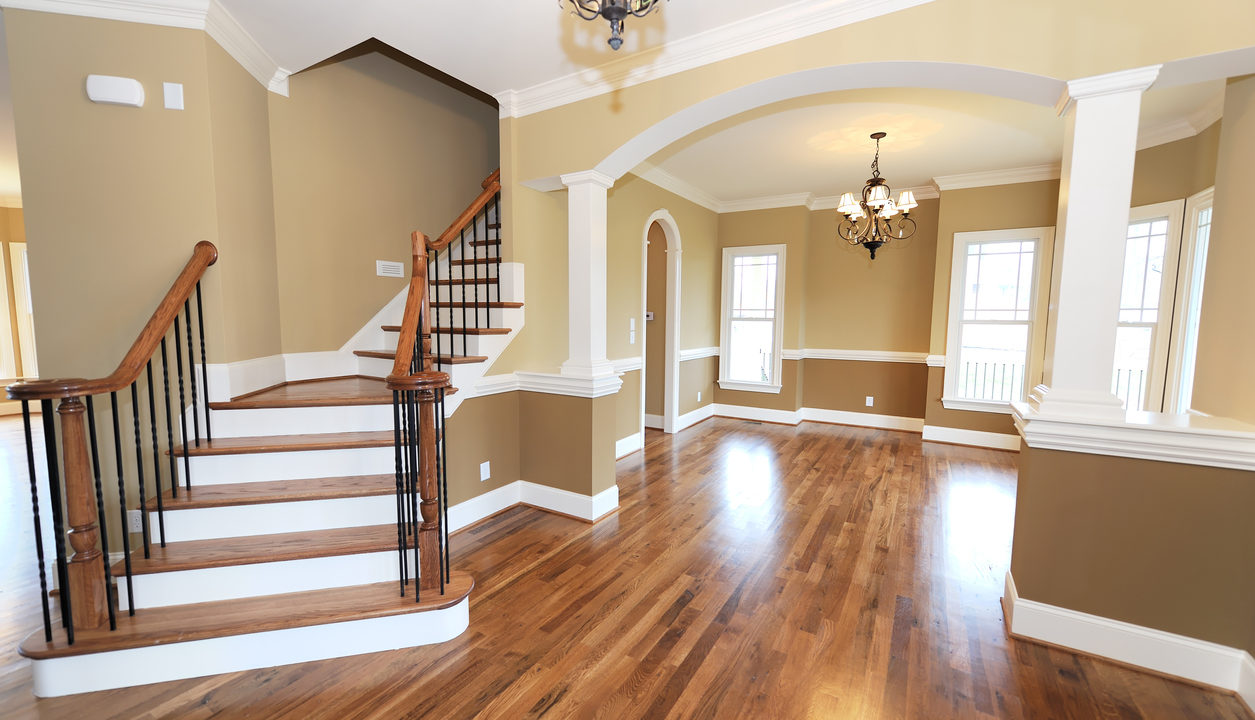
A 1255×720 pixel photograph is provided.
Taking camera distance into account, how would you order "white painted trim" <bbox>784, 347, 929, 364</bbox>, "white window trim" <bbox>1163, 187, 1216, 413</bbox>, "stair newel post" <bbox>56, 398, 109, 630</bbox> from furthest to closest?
"white painted trim" <bbox>784, 347, 929, 364</bbox>, "white window trim" <bbox>1163, 187, 1216, 413</bbox>, "stair newel post" <bbox>56, 398, 109, 630</bbox>

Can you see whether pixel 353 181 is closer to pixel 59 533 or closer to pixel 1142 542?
pixel 59 533

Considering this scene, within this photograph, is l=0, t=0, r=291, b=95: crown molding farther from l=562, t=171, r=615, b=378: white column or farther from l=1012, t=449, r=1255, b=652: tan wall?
l=1012, t=449, r=1255, b=652: tan wall

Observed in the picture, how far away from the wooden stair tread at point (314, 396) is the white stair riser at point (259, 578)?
875 mm

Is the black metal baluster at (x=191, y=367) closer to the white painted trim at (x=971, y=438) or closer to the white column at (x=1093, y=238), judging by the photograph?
the white column at (x=1093, y=238)

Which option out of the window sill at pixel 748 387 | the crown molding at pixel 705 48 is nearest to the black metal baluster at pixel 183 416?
the crown molding at pixel 705 48

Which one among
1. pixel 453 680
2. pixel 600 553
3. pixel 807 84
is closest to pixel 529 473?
pixel 600 553

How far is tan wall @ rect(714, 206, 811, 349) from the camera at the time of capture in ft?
19.4

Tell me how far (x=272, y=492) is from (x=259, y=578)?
397 millimetres

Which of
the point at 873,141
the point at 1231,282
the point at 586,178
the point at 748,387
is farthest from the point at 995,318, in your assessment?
the point at 586,178

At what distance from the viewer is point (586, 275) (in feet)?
10.6

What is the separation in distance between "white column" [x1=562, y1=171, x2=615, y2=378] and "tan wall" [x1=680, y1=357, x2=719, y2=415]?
2601 millimetres

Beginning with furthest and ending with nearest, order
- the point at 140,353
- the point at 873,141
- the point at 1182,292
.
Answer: the point at 873,141 → the point at 1182,292 → the point at 140,353

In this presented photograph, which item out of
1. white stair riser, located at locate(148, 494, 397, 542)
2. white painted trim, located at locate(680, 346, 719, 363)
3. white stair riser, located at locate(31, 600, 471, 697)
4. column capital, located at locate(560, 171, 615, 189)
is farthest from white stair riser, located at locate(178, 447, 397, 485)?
Result: white painted trim, located at locate(680, 346, 719, 363)

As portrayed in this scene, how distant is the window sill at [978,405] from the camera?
4.97 metres
